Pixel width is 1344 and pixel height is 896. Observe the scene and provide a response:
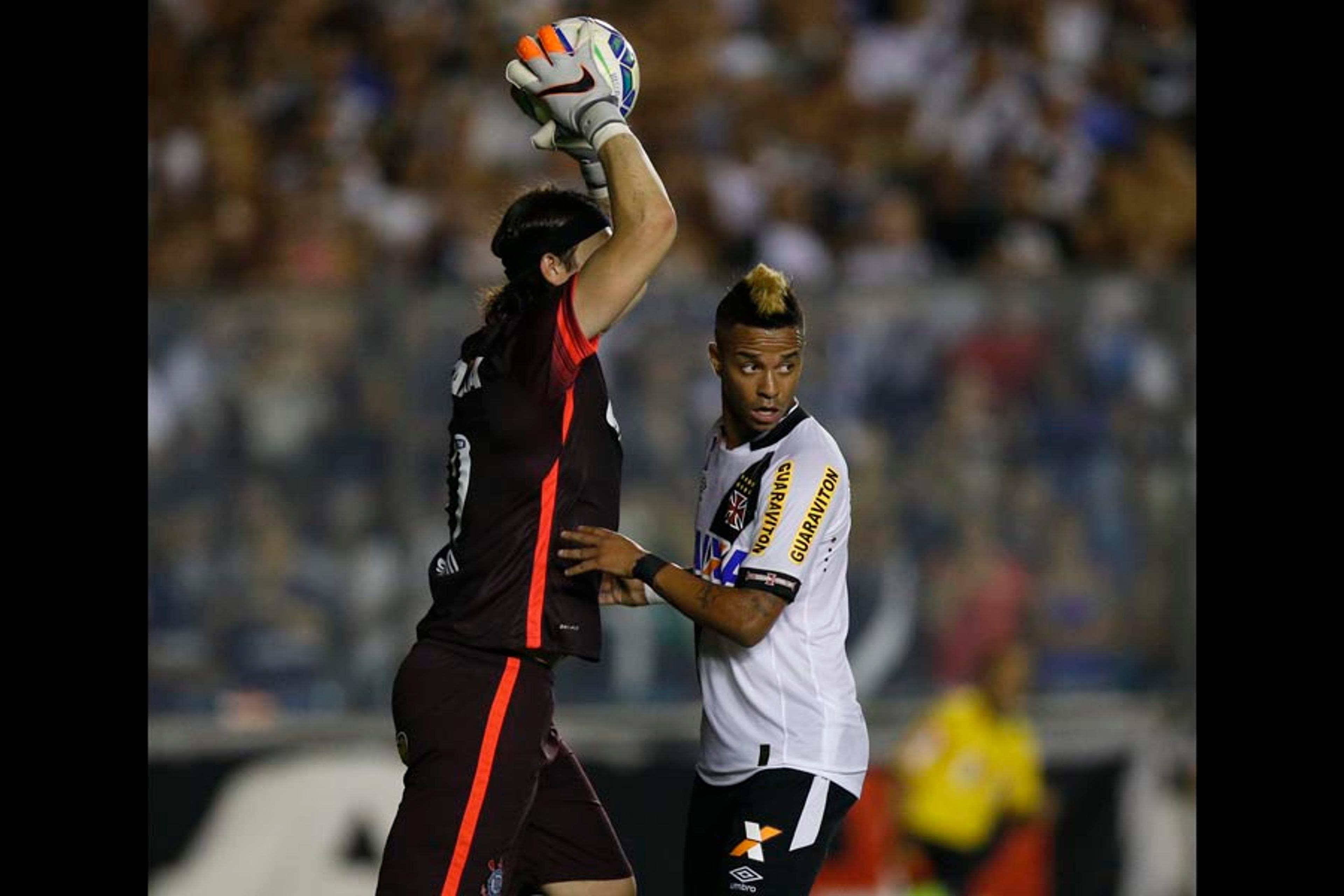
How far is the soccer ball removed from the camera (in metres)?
4.89

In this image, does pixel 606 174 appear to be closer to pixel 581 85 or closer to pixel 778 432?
pixel 581 85

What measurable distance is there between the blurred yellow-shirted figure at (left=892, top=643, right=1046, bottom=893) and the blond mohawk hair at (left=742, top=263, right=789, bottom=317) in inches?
154

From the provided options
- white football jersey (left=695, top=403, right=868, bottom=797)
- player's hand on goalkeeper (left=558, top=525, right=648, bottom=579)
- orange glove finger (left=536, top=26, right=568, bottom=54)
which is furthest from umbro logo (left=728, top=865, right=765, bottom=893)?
orange glove finger (left=536, top=26, right=568, bottom=54)

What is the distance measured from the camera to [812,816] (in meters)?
4.93

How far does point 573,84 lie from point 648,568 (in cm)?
123

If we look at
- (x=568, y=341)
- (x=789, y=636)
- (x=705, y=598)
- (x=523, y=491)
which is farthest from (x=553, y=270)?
(x=789, y=636)

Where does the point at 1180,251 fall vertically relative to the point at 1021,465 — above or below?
above

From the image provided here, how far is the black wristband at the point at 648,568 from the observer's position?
482 cm

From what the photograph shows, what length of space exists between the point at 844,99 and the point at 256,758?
5.13m

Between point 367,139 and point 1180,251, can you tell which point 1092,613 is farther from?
point 367,139
